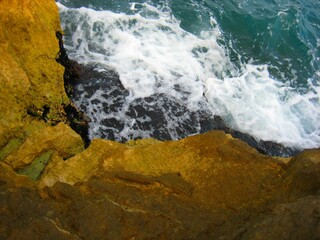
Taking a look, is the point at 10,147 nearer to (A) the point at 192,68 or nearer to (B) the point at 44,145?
(B) the point at 44,145

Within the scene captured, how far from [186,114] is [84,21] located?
4703mm

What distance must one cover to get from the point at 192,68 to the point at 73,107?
4585mm

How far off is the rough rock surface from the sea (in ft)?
9.11

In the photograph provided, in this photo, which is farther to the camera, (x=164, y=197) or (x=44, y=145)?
(x=44, y=145)

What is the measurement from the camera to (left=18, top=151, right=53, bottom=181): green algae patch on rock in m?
5.21

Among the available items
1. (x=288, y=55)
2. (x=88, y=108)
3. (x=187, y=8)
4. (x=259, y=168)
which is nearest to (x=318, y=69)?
(x=288, y=55)

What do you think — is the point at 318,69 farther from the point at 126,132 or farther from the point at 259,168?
the point at 259,168

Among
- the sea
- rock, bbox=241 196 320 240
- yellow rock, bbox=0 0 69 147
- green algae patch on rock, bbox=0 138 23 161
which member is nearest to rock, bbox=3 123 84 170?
green algae patch on rock, bbox=0 138 23 161

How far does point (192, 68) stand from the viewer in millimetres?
11047

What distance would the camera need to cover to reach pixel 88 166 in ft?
15.9

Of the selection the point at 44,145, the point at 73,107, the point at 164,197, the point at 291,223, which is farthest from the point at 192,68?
the point at 291,223

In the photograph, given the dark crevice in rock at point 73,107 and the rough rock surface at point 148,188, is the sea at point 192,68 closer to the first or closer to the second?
the dark crevice in rock at point 73,107

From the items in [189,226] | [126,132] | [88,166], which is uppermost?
[189,226]

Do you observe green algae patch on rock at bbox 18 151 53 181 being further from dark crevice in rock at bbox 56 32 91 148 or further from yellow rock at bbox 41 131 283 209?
dark crevice in rock at bbox 56 32 91 148
